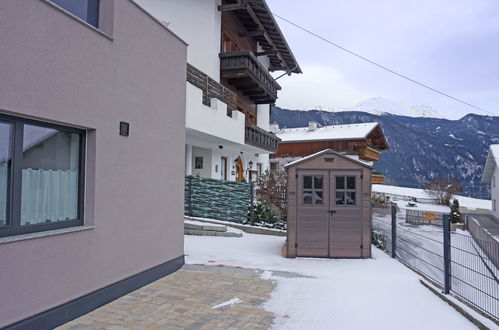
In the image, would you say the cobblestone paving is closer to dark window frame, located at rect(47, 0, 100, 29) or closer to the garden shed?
the garden shed

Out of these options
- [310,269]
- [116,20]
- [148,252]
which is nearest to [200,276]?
[148,252]

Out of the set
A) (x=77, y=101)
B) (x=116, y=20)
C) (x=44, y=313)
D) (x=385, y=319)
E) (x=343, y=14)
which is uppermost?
(x=343, y=14)

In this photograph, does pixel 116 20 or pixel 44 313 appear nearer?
pixel 44 313

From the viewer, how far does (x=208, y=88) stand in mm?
12148

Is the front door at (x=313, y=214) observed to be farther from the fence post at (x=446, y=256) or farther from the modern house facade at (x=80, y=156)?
the modern house facade at (x=80, y=156)

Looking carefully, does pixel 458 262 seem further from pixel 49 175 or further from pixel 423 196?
pixel 423 196

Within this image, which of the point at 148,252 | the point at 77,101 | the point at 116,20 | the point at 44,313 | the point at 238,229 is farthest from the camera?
the point at 238,229

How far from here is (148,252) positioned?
577cm

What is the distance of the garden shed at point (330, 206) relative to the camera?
7.88 m

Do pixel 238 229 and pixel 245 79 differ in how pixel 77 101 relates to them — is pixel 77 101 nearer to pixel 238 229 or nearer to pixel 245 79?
pixel 238 229

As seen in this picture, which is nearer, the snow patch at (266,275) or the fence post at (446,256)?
the fence post at (446,256)

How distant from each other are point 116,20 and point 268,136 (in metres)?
14.9

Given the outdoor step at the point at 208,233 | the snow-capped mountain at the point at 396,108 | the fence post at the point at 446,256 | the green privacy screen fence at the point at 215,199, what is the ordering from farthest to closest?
the snow-capped mountain at the point at 396,108
the green privacy screen fence at the point at 215,199
the outdoor step at the point at 208,233
the fence post at the point at 446,256

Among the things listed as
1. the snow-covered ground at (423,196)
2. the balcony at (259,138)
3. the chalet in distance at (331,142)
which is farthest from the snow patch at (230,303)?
the snow-covered ground at (423,196)
